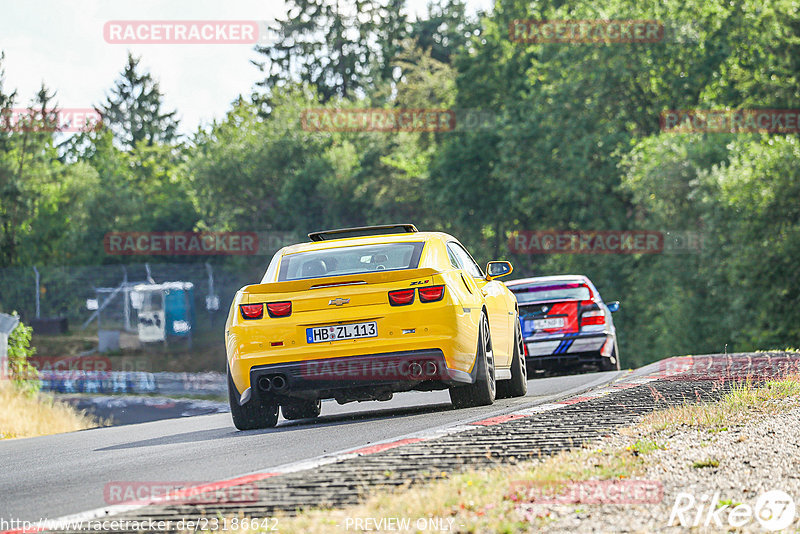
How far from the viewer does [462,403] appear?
1124cm

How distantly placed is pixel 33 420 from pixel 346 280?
11.9 metres

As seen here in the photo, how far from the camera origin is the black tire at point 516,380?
41.8 feet

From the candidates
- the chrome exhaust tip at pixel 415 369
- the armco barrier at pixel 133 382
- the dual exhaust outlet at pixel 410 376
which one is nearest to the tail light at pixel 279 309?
the dual exhaust outlet at pixel 410 376

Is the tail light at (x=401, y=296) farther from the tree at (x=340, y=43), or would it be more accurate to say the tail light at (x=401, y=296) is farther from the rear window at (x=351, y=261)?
the tree at (x=340, y=43)

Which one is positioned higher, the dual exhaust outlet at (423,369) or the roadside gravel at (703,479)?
the dual exhaust outlet at (423,369)

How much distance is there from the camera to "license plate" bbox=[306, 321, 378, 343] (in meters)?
10.0

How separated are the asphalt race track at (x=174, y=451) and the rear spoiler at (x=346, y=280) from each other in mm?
1257

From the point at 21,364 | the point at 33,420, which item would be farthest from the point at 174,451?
the point at 21,364

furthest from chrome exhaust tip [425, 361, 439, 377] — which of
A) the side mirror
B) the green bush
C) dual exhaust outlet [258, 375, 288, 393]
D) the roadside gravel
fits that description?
the green bush

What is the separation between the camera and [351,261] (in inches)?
421

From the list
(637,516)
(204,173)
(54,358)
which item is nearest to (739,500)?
(637,516)

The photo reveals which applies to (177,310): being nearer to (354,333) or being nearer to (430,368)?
(354,333)

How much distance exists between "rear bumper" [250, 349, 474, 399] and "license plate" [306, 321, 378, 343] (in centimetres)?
18

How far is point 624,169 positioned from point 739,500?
1690 inches
